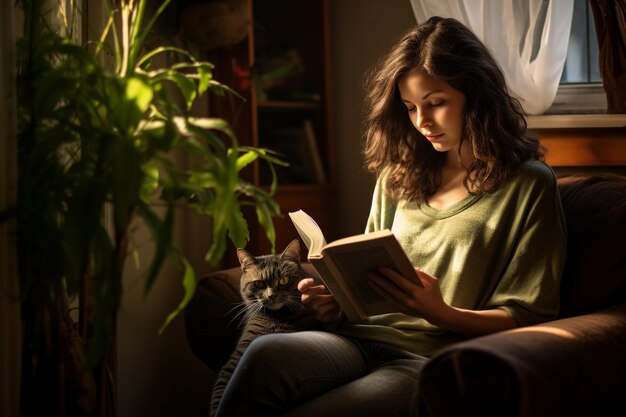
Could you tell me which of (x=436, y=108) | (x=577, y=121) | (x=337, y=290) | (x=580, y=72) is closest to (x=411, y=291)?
(x=337, y=290)

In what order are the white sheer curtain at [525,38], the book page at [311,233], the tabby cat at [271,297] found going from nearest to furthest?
the book page at [311,233] → the tabby cat at [271,297] → the white sheer curtain at [525,38]

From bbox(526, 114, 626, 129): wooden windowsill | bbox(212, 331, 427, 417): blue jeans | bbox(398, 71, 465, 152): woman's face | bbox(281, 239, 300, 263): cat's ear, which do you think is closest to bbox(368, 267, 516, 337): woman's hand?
bbox(212, 331, 427, 417): blue jeans

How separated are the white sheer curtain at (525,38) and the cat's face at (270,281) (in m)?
0.93

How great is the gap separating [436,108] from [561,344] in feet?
1.96

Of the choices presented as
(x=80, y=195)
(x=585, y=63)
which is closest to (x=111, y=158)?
(x=80, y=195)

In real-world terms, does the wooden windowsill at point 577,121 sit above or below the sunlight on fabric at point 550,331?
above

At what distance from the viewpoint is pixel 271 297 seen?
1773 mm

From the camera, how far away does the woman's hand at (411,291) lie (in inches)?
55.1

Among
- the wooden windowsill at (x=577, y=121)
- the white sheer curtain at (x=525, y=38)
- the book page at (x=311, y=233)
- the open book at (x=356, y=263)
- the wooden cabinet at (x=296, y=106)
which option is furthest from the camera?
the wooden cabinet at (x=296, y=106)

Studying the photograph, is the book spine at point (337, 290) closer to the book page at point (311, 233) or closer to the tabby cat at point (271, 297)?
the book page at point (311, 233)

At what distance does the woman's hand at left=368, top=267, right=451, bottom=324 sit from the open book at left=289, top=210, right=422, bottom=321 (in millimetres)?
12

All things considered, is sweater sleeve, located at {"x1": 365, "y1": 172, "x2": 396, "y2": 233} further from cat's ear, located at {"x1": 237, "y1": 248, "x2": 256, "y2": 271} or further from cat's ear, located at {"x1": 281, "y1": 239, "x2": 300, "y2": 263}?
cat's ear, located at {"x1": 237, "y1": 248, "x2": 256, "y2": 271}

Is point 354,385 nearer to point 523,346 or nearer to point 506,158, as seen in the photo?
point 523,346

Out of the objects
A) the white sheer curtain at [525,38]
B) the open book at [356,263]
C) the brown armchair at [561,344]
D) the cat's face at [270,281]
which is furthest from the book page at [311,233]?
the white sheer curtain at [525,38]
